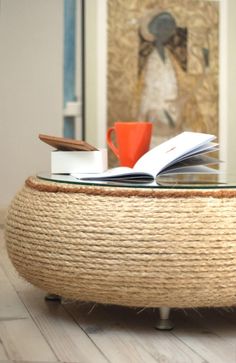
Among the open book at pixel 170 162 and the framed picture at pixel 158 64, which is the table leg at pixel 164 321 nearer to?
the open book at pixel 170 162

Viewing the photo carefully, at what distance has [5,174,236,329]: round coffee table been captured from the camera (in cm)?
142

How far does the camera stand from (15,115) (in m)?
3.28

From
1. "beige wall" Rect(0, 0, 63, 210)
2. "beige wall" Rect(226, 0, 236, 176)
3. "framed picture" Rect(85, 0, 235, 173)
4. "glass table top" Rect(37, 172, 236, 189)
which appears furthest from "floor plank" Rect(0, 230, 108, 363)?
"beige wall" Rect(226, 0, 236, 176)

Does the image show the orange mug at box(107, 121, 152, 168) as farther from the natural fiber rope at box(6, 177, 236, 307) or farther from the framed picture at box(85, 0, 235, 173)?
the framed picture at box(85, 0, 235, 173)

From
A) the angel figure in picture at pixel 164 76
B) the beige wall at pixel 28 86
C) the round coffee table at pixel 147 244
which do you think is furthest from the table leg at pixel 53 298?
the angel figure in picture at pixel 164 76

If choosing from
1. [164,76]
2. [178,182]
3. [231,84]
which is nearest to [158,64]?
[164,76]

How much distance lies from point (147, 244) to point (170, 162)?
286mm

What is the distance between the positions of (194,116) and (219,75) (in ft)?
0.75

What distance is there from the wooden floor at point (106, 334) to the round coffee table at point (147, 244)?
65 millimetres

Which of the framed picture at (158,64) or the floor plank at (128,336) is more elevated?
the framed picture at (158,64)

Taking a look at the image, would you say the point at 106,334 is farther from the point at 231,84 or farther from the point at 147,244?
the point at 231,84

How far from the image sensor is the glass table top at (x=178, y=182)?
1453 millimetres

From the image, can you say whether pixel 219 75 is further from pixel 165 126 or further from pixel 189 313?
pixel 189 313

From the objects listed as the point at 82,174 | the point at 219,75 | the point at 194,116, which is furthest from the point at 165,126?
the point at 82,174
